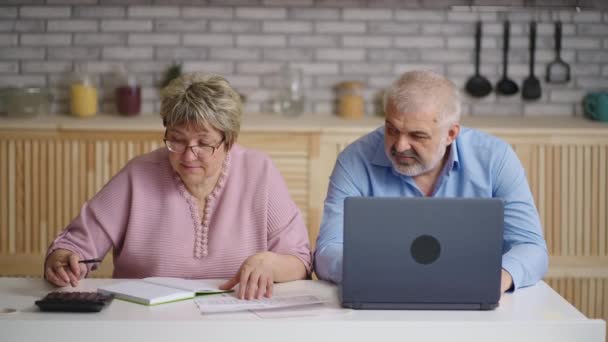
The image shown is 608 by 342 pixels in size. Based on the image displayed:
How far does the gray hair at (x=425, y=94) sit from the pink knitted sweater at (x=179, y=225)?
50cm

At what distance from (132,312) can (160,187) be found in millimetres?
692

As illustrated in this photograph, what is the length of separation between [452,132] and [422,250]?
2.20 feet

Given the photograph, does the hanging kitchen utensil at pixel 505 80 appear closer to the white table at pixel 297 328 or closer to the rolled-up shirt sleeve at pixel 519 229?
the rolled-up shirt sleeve at pixel 519 229

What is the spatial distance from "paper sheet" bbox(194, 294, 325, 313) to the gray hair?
2.08ft

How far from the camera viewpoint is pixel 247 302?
2.19 meters

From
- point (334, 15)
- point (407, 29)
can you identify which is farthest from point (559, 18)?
point (334, 15)

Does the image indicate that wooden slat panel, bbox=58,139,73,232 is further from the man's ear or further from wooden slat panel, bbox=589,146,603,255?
wooden slat panel, bbox=589,146,603,255

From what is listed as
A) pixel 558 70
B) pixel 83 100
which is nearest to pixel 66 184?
pixel 83 100

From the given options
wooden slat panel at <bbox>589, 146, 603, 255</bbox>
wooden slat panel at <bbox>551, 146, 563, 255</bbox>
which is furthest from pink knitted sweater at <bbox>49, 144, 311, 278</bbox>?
wooden slat panel at <bbox>589, 146, 603, 255</bbox>

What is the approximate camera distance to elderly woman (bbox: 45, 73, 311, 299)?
2625 millimetres

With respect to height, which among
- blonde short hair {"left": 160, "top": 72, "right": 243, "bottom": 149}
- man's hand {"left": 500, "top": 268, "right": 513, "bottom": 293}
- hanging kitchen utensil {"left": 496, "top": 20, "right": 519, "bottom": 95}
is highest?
hanging kitchen utensil {"left": 496, "top": 20, "right": 519, "bottom": 95}

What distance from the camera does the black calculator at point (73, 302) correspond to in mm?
2100

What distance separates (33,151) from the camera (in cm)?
429

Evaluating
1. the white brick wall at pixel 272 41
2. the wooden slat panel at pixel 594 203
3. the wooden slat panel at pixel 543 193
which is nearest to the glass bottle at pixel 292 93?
the white brick wall at pixel 272 41
